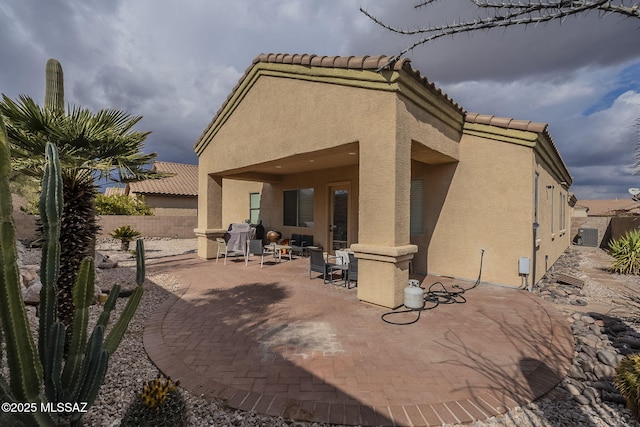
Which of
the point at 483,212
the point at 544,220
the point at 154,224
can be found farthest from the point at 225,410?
the point at 154,224

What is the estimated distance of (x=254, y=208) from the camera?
15.4 m

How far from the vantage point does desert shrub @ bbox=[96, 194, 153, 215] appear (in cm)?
1939

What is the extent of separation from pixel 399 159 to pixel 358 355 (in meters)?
3.56

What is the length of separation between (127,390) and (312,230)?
9.41 metres

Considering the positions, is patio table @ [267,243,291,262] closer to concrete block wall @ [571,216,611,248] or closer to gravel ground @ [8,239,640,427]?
gravel ground @ [8,239,640,427]

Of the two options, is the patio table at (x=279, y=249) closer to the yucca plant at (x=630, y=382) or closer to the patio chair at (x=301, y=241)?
the patio chair at (x=301, y=241)

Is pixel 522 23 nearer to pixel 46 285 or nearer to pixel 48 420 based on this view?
pixel 46 285

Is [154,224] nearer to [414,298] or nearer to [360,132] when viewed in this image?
[360,132]

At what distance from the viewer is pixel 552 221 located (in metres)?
10.7

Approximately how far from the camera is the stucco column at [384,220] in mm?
5668

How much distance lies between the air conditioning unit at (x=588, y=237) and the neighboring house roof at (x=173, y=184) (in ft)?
92.5

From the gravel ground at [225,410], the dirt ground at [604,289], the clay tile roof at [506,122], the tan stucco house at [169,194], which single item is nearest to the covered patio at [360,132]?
A: the clay tile roof at [506,122]

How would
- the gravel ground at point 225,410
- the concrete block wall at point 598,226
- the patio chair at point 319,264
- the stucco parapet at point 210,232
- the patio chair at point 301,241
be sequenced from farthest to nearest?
1. the concrete block wall at point 598,226
2. the patio chair at point 301,241
3. the stucco parapet at point 210,232
4. the patio chair at point 319,264
5. the gravel ground at point 225,410

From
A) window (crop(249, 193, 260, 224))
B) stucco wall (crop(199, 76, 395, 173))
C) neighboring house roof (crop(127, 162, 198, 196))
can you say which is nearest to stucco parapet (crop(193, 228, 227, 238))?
stucco wall (crop(199, 76, 395, 173))
